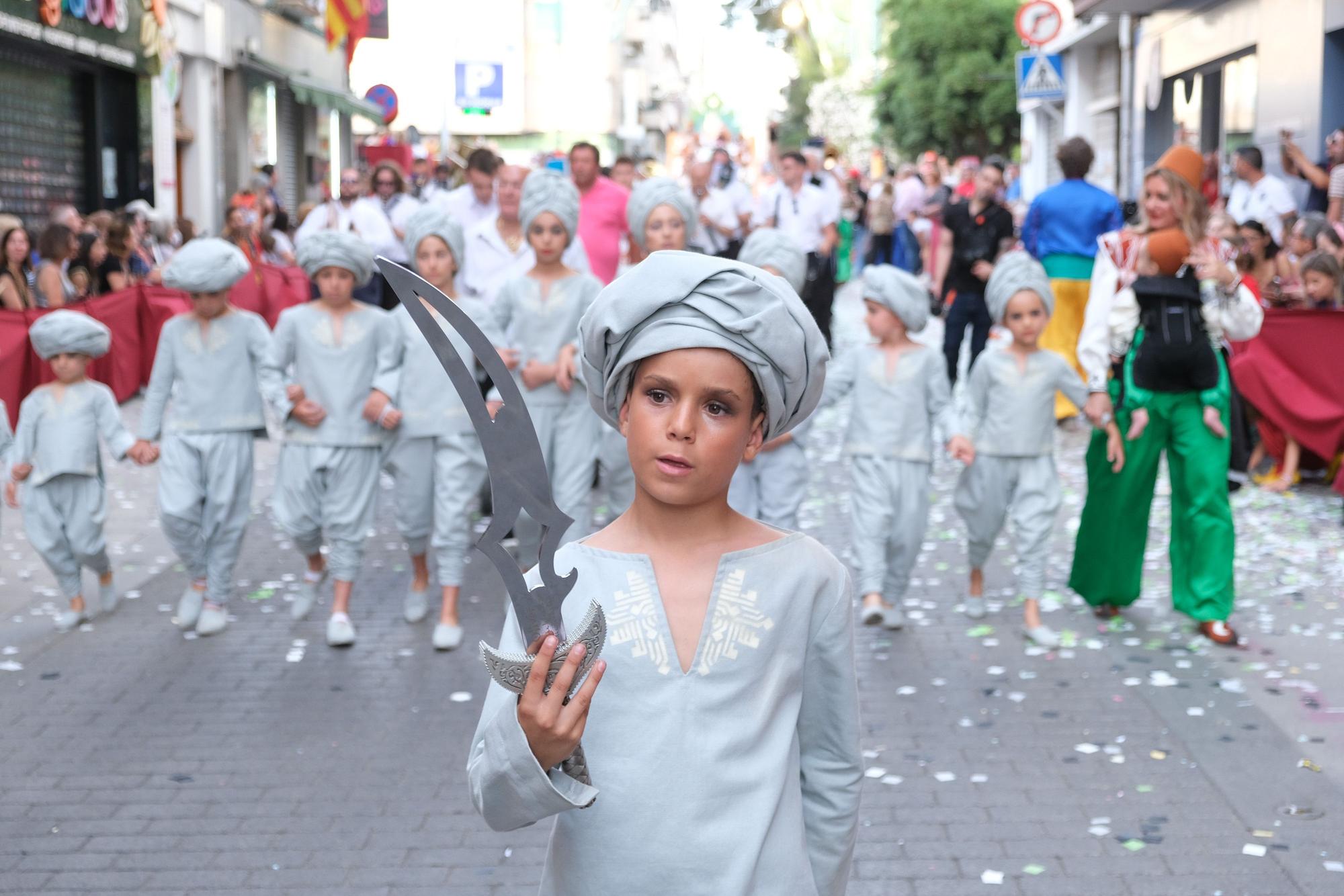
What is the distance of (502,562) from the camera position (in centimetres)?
205

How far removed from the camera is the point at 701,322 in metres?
2.44

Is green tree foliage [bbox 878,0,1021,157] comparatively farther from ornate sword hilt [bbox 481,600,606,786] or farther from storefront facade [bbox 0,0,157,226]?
Answer: ornate sword hilt [bbox 481,600,606,786]

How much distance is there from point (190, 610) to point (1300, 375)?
7359mm

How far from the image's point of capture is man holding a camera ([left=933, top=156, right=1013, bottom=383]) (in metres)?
13.6

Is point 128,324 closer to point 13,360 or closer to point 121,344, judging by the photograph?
→ point 121,344

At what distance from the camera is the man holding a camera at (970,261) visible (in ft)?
44.5

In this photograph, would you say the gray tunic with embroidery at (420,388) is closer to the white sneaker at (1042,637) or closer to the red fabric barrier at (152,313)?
the white sneaker at (1042,637)

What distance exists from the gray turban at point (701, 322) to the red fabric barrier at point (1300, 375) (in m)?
9.07

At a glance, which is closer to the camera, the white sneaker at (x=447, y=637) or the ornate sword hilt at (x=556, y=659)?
the ornate sword hilt at (x=556, y=659)

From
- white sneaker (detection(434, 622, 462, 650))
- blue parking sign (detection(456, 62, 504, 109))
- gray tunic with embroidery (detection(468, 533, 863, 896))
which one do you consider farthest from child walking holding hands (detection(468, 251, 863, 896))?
blue parking sign (detection(456, 62, 504, 109))

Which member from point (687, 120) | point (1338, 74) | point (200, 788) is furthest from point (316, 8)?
point (687, 120)

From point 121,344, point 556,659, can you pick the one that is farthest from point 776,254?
point 121,344

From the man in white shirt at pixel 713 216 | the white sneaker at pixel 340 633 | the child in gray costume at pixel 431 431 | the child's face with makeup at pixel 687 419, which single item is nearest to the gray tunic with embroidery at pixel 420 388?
the child in gray costume at pixel 431 431

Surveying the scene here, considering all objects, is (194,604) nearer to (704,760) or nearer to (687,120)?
(704,760)
